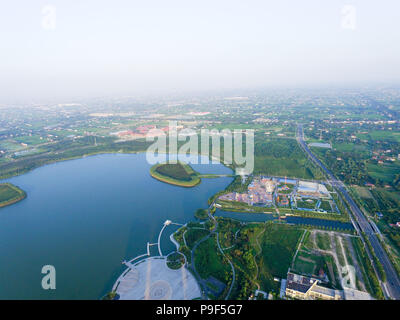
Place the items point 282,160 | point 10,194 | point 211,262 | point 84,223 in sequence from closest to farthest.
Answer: point 211,262 → point 84,223 → point 10,194 → point 282,160

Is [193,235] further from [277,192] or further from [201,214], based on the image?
[277,192]

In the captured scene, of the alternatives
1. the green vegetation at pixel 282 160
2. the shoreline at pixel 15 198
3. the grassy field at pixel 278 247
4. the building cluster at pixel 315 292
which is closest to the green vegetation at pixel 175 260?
the grassy field at pixel 278 247

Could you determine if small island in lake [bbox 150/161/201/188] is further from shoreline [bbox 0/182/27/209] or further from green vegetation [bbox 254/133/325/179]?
shoreline [bbox 0/182/27/209]

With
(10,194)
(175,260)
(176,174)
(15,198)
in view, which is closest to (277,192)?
(176,174)

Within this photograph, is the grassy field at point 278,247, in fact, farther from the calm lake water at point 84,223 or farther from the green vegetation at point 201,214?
the calm lake water at point 84,223

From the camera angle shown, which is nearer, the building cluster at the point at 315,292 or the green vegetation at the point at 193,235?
the building cluster at the point at 315,292

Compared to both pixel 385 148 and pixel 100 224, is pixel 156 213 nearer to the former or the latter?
pixel 100 224
